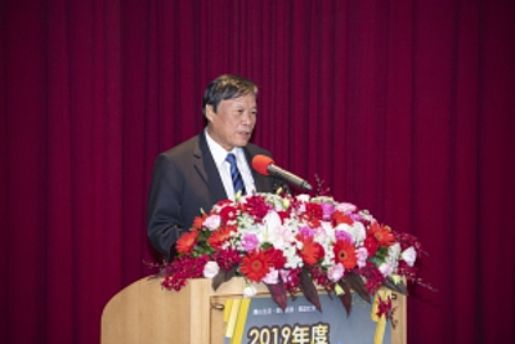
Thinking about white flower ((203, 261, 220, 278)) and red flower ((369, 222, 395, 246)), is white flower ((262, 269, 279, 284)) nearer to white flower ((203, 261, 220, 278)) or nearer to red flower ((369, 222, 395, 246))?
white flower ((203, 261, 220, 278))

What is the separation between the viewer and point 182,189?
112 inches

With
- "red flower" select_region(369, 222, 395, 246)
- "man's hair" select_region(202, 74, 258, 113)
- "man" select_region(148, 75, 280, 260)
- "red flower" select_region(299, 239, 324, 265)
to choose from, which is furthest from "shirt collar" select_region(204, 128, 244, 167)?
"red flower" select_region(299, 239, 324, 265)

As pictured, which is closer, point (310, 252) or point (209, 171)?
point (310, 252)

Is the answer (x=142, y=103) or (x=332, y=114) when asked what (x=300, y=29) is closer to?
(x=332, y=114)

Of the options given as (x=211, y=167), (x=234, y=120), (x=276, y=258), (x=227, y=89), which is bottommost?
(x=276, y=258)

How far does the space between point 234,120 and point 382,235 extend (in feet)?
3.50

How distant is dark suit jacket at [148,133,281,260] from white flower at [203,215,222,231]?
663 mm

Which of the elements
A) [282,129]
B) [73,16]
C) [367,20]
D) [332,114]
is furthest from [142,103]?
[367,20]

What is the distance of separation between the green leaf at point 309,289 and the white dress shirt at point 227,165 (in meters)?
1.01

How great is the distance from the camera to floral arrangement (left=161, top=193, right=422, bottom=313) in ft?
6.34

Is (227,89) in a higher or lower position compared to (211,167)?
higher

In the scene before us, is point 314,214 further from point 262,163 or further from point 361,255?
point 262,163

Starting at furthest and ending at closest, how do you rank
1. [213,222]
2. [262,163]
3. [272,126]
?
[272,126]
[262,163]
[213,222]

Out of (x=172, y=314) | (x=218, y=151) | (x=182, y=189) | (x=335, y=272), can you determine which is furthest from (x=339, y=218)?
(x=218, y=151)
